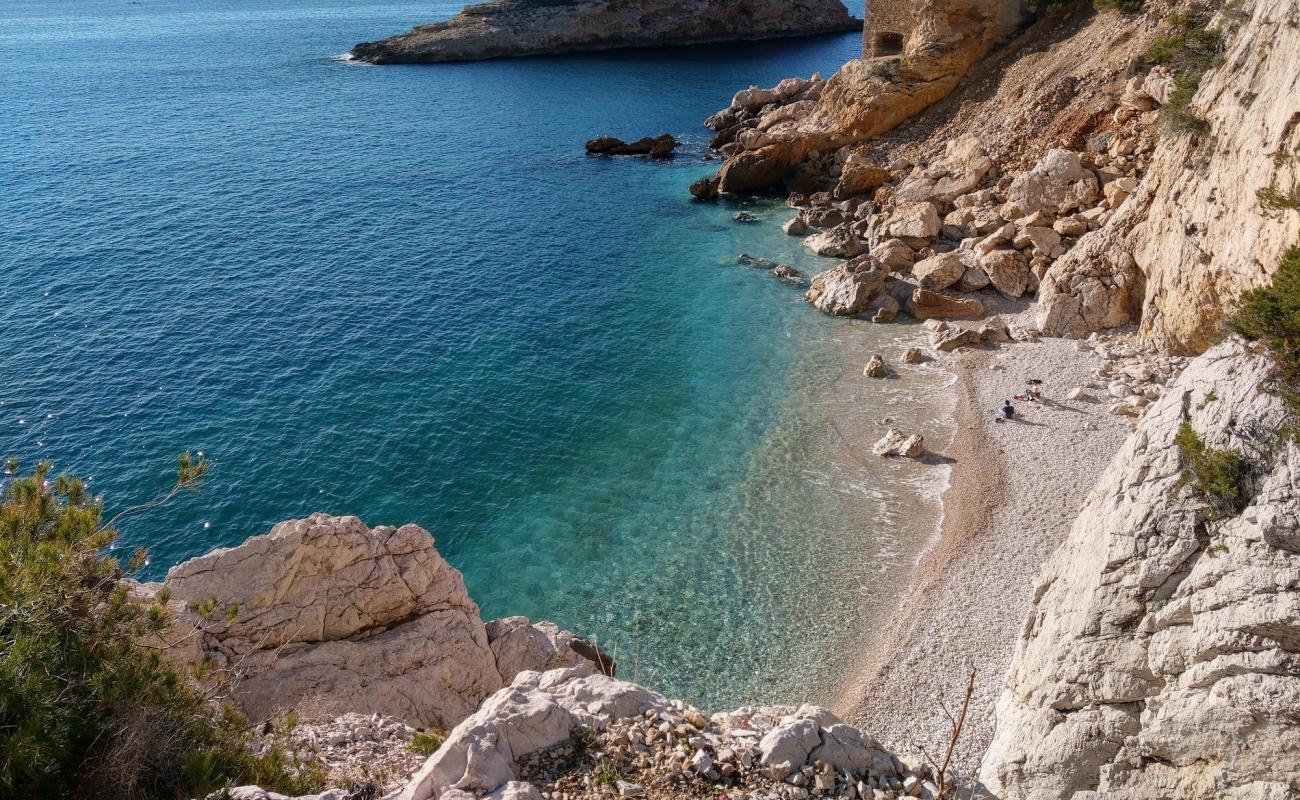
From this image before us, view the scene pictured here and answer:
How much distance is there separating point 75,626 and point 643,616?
1824 cm

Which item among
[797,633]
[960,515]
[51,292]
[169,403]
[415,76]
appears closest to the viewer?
[797,633]

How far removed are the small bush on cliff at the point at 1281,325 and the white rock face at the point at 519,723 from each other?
13.1 metres

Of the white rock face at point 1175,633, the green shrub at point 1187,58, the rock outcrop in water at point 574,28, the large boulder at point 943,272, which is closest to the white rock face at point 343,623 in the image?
the white rock face at point 1175,633

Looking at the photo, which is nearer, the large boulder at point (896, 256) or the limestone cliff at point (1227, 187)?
the limestone cliff at point (1227, 187)

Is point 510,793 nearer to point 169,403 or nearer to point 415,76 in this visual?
point 169,403

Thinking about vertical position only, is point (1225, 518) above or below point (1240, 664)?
above

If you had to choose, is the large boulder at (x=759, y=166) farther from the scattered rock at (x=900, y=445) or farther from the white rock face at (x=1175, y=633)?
the white rock face at (x=1175, y=633)

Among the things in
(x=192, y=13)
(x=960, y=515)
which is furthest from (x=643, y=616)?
(x=192, y=13)

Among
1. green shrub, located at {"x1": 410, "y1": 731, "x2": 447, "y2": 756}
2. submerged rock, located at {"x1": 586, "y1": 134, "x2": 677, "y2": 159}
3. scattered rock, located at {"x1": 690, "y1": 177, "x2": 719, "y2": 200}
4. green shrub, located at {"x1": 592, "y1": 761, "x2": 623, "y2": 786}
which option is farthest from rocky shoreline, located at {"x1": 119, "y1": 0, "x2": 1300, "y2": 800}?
submerged rock, located at {"x1": 586, "y1": 134, "x2": 677, "y2": 159}

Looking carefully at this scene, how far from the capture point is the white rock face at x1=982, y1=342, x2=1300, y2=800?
557 inches

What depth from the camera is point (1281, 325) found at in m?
16.8

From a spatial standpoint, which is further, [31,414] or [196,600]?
[31,414]

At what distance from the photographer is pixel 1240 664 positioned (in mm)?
14375

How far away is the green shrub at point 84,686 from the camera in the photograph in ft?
38.2
